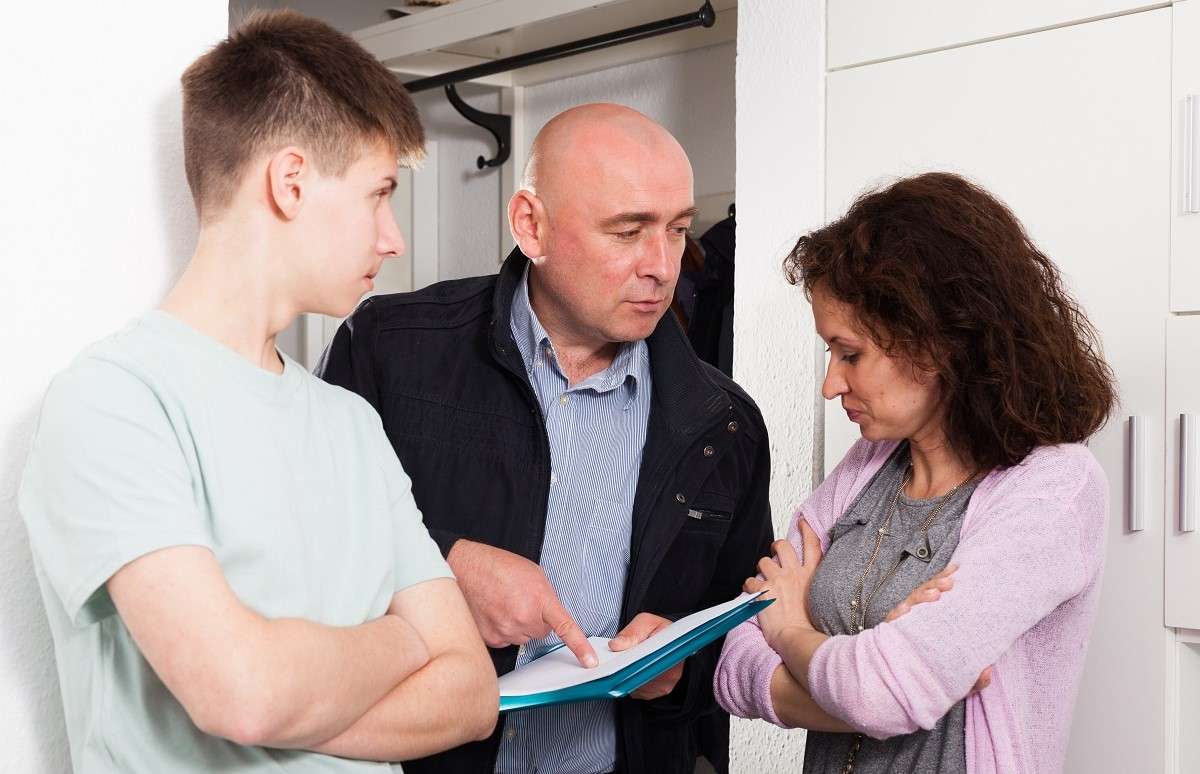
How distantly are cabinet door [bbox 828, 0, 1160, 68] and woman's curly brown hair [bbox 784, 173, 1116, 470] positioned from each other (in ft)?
1.74

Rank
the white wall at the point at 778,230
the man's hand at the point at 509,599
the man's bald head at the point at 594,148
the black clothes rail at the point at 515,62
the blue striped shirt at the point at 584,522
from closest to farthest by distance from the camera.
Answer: the man's hand at the point at 509,599 → the blue striped shirt at the point at 584,522 → the man's bald head at the point at 594,148 → the white wall at the point at 778,230 → the black clothes rail at the point at 515,62

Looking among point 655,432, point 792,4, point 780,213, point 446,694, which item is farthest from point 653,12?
point 446,694

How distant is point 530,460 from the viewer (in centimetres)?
162

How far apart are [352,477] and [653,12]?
197 centimetres

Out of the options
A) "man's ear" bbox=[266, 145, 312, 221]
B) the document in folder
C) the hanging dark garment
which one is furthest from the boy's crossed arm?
the hanging dark garment

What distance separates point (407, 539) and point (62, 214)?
0.43m

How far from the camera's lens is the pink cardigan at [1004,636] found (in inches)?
49.3

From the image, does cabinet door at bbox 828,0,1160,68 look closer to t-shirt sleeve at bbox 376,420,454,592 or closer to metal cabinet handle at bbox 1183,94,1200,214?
metal cabinet handle at bbox 1183,94,1200,214

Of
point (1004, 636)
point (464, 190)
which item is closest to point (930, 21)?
point (1004, 636)

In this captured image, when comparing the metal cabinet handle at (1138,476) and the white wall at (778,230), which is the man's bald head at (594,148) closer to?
the white wall at (778,230)

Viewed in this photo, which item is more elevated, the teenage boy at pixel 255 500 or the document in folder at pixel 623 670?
the teenage boy at pixel 255 500

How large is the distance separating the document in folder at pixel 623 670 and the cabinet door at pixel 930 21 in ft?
3.62

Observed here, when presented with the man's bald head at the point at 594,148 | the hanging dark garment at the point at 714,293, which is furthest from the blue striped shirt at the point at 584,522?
the hanging dark garment at the point at 714,293

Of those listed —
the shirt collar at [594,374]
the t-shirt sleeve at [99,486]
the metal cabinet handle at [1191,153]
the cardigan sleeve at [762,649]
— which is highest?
the metal cabinet handle at [1191,153]
